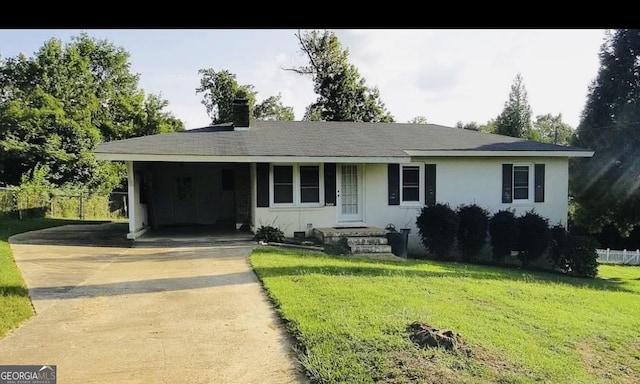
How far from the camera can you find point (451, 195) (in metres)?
15.6

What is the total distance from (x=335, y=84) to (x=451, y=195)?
22.0m

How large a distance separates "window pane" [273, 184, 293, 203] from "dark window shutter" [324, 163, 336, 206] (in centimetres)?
106

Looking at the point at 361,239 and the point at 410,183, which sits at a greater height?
the point at 410,183

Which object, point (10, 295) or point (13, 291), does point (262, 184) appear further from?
point (10, 295)

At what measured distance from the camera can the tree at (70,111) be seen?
25.8 metres

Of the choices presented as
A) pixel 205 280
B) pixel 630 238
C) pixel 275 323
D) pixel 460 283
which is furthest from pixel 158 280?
pixel 630 238

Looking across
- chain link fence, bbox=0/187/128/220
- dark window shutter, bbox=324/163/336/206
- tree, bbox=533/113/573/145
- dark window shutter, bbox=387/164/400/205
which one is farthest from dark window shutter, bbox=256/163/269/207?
tree, bbox=533/113/573/145

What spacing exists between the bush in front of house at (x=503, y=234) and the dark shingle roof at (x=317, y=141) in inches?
91.1

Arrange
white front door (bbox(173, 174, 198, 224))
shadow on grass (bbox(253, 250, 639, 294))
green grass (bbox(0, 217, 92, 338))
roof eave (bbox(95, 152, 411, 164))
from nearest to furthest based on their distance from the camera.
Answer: green grass (bbox(0, 217, 92, 338)), shadow on grass (bbox(253, 250, 639, 294)), roof eave (bbox(95, 152, 411, 164)), white front door (bbox(173, 174, 198, 224))

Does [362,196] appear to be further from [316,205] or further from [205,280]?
[205,280]

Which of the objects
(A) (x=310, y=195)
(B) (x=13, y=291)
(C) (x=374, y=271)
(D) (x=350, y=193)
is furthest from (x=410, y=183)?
(B) (x=13, y=291)

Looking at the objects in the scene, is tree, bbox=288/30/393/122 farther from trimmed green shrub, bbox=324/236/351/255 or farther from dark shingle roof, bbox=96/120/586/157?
trimmed green shrub, bbox=324/236/351/255

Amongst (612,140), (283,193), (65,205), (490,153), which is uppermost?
(612,140)

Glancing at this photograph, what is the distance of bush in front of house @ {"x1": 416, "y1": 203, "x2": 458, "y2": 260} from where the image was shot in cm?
1410
